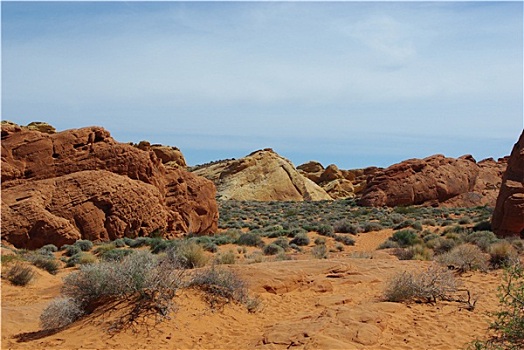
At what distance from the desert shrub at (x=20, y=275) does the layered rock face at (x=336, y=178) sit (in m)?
47.1

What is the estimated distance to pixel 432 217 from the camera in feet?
108

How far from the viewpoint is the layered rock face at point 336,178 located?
209 ft

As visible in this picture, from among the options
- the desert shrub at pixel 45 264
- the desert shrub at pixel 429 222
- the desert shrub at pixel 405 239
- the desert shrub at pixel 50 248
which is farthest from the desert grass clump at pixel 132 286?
the desert shrub at pixel 429 222

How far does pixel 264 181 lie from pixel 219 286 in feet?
150

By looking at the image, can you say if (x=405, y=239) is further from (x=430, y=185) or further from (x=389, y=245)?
(x=430, y=185)

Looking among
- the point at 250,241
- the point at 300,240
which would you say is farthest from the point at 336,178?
the point at 250,241

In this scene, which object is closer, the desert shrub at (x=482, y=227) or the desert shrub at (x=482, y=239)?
the desert shrub at (x=482, y=239)

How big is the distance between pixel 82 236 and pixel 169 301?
11998 millimetres

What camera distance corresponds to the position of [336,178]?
68312 millimetres

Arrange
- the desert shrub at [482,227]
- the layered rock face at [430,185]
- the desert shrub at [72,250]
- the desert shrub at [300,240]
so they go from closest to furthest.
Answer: the desert shrub at [72,250] < the desert shrub at [300,240] < the desert shrub at [482,227] < the layered rock face at [430,185]

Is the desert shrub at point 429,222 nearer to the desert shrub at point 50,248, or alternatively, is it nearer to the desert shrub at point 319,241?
the desert shrub at point 319,241

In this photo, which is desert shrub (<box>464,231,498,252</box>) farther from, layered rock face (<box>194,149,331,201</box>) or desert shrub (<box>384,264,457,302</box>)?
layered rock face (<box>194,149,331,201</box>)

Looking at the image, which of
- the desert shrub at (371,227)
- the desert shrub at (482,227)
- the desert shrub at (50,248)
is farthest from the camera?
the desert shrub at (371,227)

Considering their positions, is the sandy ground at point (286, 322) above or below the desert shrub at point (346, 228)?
above
